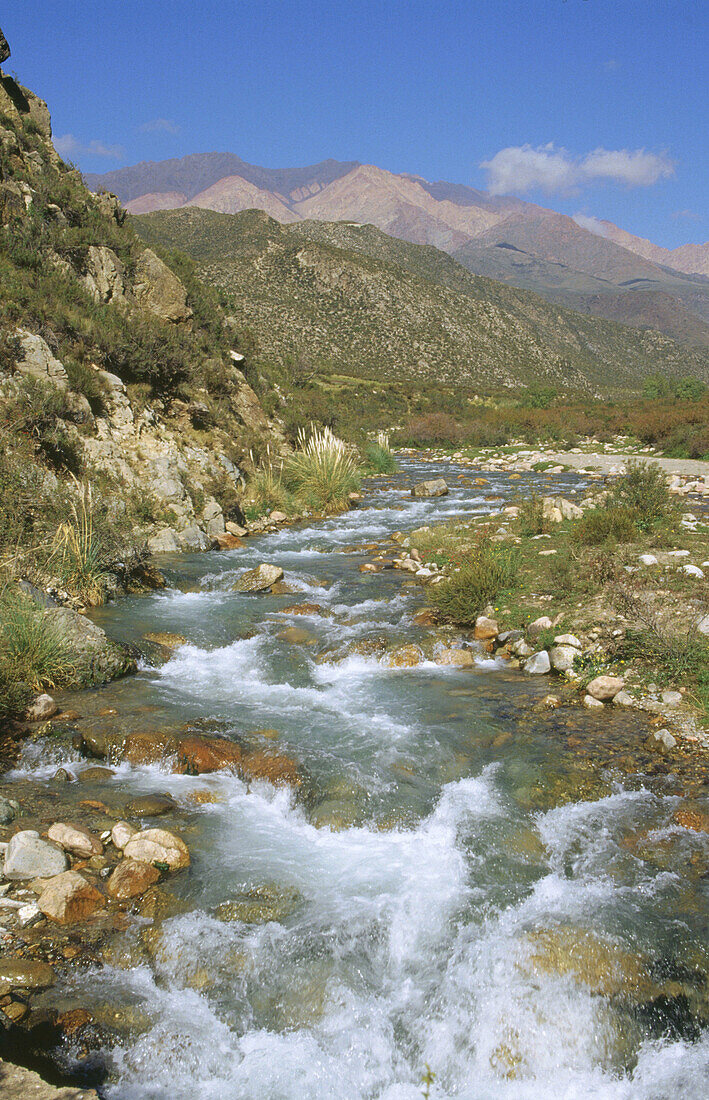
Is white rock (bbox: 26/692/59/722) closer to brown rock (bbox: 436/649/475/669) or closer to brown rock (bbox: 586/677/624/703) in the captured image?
brown rock (bbox: 436/649/475/669)

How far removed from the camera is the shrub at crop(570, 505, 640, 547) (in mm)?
9570

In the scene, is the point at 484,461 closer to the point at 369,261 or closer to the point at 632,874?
the point at 632,874

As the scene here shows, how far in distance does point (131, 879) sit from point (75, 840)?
45cm

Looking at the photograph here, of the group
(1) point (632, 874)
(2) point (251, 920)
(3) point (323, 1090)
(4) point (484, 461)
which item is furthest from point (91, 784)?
(4) point (484, 461)

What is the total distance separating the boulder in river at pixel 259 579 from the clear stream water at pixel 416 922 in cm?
337

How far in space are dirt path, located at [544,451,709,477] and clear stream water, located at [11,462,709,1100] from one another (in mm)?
16158

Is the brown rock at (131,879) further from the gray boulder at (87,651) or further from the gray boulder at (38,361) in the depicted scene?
the gray boulder at (38,361)

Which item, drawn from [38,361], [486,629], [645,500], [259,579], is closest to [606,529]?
[645,500]

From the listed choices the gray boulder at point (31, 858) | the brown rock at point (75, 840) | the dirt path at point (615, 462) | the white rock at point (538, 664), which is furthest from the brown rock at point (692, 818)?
the dirt path at point (615, 462)

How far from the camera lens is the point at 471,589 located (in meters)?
8.07

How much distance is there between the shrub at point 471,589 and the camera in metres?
7.99

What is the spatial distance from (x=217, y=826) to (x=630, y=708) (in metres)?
3.79

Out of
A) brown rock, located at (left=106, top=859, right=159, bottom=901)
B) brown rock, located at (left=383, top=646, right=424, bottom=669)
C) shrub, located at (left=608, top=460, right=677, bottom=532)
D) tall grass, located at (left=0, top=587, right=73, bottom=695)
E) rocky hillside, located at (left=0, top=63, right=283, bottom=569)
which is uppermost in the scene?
rocky hillside, located at (left=0, top=63, right=283, bottom=569)

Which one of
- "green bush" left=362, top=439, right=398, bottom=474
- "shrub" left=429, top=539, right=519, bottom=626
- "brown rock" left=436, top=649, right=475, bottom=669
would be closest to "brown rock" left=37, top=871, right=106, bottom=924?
"brown rock" left=436, top=649, right=475, bottom=669
